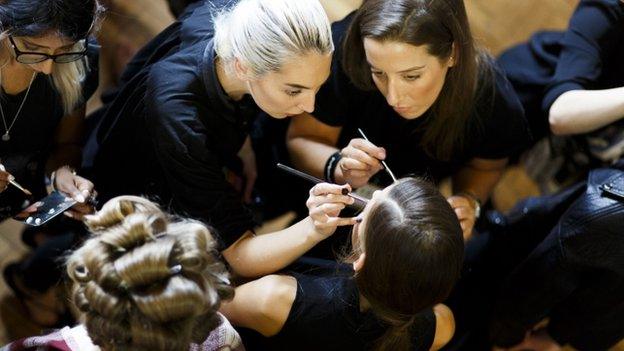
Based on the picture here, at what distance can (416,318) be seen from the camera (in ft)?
5.00

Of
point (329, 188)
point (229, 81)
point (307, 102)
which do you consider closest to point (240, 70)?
point (229, 81)

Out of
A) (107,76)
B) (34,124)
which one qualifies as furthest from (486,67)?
(107,76)

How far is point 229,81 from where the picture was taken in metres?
1.58

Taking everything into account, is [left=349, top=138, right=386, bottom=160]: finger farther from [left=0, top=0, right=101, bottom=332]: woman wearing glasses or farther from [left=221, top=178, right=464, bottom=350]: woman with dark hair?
[left=0, top=0, right=101, bottom=332]: woman wearing glasses

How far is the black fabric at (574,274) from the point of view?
1.65 meters

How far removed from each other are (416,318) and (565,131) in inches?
28.0

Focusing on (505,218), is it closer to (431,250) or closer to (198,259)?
(431,250)

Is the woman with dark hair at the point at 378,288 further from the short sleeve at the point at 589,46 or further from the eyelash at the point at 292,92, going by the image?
the short sleeve at the point at 589,46

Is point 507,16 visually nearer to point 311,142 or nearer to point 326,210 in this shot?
point 311,142

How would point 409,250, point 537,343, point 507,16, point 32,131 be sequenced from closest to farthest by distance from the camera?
1. point 409,250
2. point 32,131
3. point 537,343
4. point 507,16

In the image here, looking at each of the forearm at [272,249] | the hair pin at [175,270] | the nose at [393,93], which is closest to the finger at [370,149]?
the nose at [393,93]

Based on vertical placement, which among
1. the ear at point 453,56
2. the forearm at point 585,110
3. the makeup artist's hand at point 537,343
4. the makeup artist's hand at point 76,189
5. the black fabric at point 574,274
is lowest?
the makeup artist's hand at point 537,343

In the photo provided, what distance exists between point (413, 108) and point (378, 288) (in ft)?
1.77

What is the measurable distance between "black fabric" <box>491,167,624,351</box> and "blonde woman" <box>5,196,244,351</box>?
40.2 inches
